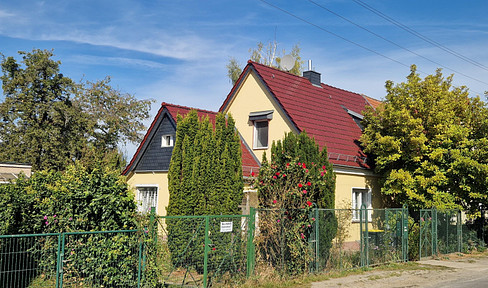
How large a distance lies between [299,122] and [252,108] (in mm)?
2486

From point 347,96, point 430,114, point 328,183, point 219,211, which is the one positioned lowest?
point 219,211

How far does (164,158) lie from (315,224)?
Result: 783cm

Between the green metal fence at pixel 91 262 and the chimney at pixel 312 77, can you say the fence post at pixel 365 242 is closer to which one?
the green metal fence at pixel 91 262

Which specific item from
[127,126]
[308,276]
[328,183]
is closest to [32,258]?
Answer: [308,276]

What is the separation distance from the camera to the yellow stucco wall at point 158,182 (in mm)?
17828

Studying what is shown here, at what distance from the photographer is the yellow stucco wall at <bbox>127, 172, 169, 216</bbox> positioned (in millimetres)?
17828

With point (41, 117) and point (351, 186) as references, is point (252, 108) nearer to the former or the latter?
point (351, 186)

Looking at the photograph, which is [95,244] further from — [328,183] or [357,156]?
[357,156]

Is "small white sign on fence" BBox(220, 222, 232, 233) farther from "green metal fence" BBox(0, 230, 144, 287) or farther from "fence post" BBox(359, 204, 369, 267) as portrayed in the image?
"fence post" BBox(359, 204, 369, 267)

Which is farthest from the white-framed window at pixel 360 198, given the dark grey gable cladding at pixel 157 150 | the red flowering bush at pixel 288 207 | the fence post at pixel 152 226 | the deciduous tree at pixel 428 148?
the fence post at pixel 152 226

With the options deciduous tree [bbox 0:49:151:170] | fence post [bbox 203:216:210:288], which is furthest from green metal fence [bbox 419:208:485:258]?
deciduous tree [bbox 0:49:151:170]

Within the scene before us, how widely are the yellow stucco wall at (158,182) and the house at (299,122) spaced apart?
4102 millimetres

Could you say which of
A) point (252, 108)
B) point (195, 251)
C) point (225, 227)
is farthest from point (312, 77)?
point (195, 251)

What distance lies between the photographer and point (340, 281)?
12.3m
